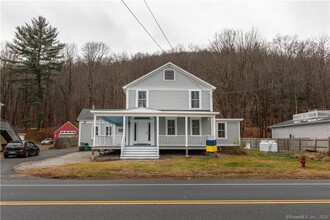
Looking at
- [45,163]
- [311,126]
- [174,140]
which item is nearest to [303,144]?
[311,126]

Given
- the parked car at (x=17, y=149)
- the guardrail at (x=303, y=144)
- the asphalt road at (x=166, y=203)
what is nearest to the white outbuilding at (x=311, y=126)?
the guardrail at (x=303, y=144)

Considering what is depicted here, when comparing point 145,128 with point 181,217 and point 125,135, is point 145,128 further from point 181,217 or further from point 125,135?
point 181,217

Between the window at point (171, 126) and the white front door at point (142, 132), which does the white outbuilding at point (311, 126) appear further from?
A: the white front door at point (142, 132)

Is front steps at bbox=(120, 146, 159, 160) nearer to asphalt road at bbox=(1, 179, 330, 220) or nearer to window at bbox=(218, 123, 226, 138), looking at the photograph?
window at bbox=(218, 123, 226, 138)

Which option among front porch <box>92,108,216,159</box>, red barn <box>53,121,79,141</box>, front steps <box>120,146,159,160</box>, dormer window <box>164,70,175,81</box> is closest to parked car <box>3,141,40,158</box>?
front porch <box>92,108,216,159</box>

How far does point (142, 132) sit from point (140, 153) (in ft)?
10.9

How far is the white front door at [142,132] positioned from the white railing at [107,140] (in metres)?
1.58

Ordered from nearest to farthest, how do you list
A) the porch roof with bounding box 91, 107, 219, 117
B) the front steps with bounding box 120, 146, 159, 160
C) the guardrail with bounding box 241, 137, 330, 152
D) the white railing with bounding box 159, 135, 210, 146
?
the front steps with bounding box 120, 146, 159, 160
the porch roof with bounding box 91, 107, 219, 117
the white railing with bounding box 159, 135, 210, 146
the guardrail with bounding box 241, 137, 330, 152

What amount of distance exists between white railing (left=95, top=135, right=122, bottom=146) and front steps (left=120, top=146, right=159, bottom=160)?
6.60ft

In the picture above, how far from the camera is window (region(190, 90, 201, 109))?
983 inches

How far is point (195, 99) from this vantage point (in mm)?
25047

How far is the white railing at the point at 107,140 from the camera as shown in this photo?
2105 centimetres

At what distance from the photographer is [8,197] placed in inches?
300

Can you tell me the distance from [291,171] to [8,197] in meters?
12.2
